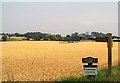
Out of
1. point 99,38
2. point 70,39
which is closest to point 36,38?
point 70,39

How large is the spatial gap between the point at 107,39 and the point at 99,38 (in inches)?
20.4

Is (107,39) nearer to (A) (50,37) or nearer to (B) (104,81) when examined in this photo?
(B) (104,81)

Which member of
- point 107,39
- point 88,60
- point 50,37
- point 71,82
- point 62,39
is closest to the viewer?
point 71,82

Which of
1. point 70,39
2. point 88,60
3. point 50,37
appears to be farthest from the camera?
point 50,37

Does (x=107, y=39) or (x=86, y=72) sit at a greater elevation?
(x=107, y=39)

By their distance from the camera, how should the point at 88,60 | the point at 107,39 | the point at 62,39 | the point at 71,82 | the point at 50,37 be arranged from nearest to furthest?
the point at 71,82 < the point at 88,60 < the point at 107,39 < the point at 62,39 < the point at 50,37

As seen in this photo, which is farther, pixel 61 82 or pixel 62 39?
pixel 62 39

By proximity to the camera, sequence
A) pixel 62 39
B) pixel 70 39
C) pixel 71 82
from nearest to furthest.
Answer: pixel 71 82 → pixel 70 39 → pixel 62 39

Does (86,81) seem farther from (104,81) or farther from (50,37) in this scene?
(50,37)

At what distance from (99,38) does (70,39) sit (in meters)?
104

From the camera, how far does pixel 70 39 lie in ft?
374

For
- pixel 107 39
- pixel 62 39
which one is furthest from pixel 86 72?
pixel 62 39

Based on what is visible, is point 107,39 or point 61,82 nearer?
point 61,82

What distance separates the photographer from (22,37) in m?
135
